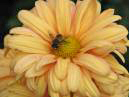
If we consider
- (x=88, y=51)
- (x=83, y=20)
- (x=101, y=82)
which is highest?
(x=83, y=20)

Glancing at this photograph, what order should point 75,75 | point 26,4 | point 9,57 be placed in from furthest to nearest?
1. point 26,4
2. point 9,57
3. point 75,75

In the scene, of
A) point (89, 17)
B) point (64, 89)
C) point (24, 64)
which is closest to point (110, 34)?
point (89, 17)

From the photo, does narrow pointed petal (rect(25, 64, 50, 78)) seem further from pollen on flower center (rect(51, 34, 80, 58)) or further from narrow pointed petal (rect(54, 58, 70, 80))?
pollen on flower center (rect(51, 34, 80, 58))

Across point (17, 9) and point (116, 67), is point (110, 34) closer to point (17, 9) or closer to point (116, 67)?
point (116, 67)

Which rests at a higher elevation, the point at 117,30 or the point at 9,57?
the point at 117,30

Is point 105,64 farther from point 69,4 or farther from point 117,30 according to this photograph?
point 69,4

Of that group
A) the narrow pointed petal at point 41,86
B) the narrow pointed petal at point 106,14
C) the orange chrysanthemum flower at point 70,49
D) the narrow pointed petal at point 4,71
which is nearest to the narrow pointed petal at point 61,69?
the orange chrysanthemum flower at point 70,49

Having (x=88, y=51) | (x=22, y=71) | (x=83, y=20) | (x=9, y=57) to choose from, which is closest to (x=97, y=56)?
(x=88, y=51)

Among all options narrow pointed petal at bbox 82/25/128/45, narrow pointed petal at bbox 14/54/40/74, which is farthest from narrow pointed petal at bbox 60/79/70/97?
narrow pointed petal at bbox 82/25/128/45
